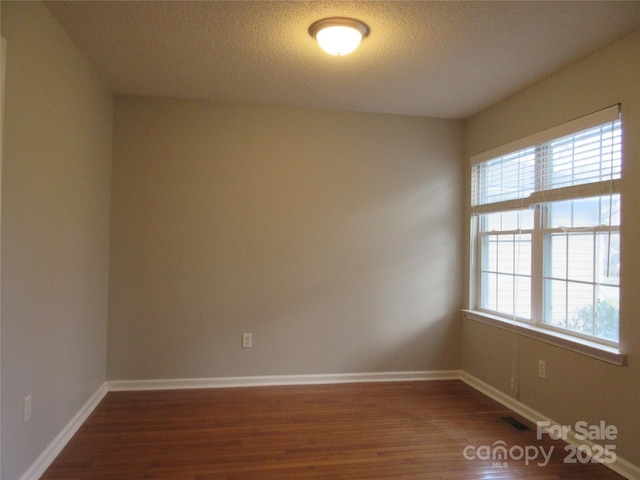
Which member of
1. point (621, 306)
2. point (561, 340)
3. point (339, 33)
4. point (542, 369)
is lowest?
point (542, 369)

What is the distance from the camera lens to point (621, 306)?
2.24 m

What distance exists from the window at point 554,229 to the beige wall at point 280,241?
1.22 ft

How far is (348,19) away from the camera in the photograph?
2121 mm

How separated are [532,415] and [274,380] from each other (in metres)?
2.08

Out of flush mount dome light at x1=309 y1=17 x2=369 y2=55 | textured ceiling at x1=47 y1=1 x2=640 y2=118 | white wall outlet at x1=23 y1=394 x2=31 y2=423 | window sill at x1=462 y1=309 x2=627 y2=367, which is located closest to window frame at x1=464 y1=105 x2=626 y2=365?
window sill at x1=462 y1=309 x2=627 y2=367

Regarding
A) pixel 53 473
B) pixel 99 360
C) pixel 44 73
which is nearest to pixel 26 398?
pixel 53 473

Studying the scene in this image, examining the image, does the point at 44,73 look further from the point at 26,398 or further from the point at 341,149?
the point at 341,149

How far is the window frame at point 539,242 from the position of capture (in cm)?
234

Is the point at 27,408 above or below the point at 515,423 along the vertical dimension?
above

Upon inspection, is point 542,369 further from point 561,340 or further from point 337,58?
point 337,58

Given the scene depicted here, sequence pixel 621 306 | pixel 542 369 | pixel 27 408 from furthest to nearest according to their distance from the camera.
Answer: pixel 542 369, pixel 621 306, pixel 27 408

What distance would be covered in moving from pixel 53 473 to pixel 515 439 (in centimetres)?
281

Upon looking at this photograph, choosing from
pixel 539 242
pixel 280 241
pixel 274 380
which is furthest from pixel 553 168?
pixel 274 380

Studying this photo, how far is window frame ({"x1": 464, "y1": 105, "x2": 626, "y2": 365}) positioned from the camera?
92.1 inches
